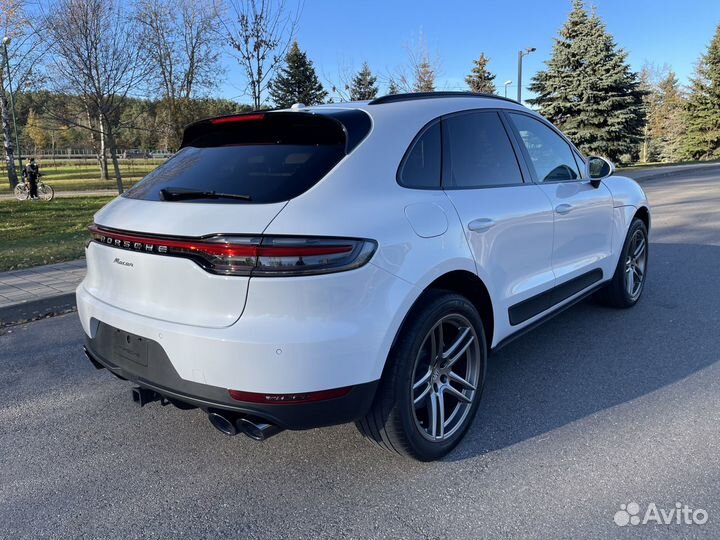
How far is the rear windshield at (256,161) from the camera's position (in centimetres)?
230

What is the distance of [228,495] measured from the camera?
2.45m

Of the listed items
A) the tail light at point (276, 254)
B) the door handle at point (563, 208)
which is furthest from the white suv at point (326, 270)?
the door handle at point (563, 208)

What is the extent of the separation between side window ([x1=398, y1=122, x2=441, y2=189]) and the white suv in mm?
10

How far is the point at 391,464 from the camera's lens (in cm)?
265

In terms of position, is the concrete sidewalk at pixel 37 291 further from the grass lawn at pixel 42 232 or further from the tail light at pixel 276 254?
the tail light at pixel 276 254

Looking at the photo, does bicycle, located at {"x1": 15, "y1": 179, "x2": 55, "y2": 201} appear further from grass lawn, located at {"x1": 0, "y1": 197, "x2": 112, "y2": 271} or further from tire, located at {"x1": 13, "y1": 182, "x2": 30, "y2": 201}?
grass lawn, located at {"x1": 0, "y1": 197, "x2": 112, "y2": 271}

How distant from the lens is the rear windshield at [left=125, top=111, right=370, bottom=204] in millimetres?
2301

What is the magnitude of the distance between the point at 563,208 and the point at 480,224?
114 cm

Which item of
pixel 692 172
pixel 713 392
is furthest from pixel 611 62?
pixel 713 392

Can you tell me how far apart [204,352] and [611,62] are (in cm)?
3104

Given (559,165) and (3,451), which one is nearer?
(3,451)

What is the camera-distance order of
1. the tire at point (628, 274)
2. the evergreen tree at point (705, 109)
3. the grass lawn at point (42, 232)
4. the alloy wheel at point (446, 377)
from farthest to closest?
1. the evergreen tree at point (705, 109)
2. the grass lawn at point (42, 232)
3. the tire at point (628, 274)
4. the alloy wheel at point (446, 377)

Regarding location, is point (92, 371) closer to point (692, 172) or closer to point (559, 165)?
point (559, 165)

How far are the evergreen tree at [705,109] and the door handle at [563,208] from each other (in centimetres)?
4418
